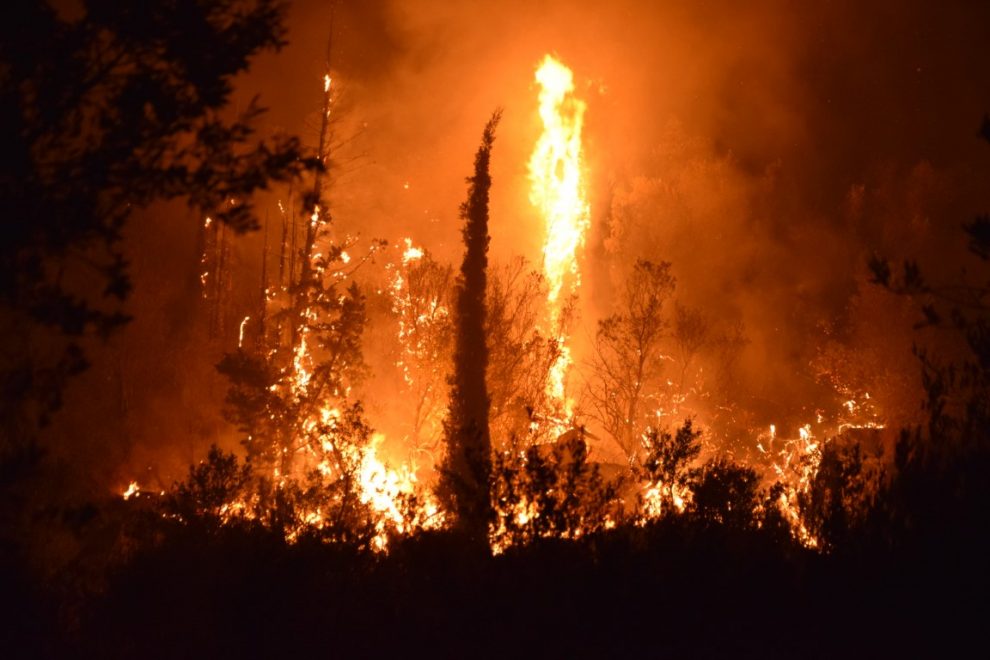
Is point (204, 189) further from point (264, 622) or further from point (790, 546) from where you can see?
point (790, 546)

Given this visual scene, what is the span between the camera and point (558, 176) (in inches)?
1384

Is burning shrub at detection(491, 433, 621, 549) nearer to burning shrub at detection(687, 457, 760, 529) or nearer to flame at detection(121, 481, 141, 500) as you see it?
burning shrub at detection(687, 457, 760, 529)

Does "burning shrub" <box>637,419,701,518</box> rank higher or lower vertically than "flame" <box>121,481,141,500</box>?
lower

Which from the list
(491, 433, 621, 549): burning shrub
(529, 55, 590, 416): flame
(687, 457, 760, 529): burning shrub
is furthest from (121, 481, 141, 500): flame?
(529, 55, 590, 416): flame

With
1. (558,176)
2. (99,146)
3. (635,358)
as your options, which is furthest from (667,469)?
(558,176)

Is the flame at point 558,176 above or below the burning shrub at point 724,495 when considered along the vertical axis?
above

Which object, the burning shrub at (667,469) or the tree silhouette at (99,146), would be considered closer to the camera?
the tree silhouette at (99,146)

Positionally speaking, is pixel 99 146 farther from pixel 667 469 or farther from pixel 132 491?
pixel 132 491

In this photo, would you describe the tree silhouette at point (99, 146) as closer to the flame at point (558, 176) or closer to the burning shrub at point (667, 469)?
the burning shrub at point (667, 469)

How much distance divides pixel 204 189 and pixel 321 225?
54.3 feet

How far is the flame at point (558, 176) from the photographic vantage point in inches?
1385

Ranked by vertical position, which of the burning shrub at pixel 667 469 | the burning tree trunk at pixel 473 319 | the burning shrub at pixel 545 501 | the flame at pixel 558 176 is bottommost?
the burning shrub at pixel 545 501

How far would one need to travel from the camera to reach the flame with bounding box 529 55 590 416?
3519 cm

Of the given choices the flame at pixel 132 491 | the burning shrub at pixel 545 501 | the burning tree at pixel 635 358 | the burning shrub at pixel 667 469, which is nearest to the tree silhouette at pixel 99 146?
the burning shrub at pixel 545 501
